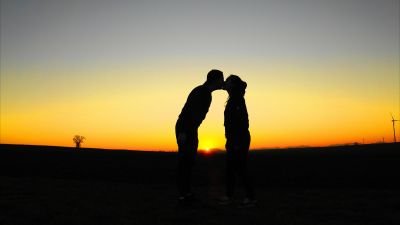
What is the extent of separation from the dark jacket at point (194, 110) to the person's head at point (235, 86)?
1.24ft

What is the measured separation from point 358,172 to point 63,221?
12.9 metres

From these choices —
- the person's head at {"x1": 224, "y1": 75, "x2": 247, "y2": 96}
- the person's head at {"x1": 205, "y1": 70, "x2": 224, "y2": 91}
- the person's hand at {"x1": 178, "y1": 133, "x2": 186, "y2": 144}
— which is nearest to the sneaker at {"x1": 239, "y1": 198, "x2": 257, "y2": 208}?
the person's hand at {"x1": 178, "y1": 133, "x2": 186, "y2": 144}

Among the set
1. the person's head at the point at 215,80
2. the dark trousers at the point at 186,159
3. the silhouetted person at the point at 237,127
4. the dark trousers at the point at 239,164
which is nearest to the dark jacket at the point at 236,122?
the silhouetted person at the point at 237,127

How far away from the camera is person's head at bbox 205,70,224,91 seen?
739 centimetres

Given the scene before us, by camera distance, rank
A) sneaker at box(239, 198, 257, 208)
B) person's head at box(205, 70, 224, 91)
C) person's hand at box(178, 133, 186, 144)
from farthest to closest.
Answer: person's head at box(205, 70, 224, 91) < person's hand at box(178, 133, 186, 144) < sneaker at box(239, 198, 257, 208)

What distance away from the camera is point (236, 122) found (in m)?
7.45

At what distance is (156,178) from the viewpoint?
14438mm

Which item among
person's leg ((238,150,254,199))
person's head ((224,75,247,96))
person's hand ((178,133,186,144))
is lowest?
person's leg ((238,150,254,199))

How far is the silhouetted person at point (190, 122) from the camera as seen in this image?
7297mm

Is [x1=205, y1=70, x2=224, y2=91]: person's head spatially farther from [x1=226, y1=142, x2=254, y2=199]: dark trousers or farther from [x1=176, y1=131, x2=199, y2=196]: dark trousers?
[x1=226, y1=142, x2=254, y2=199]: dark trousers

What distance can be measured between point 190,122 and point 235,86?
102 cm

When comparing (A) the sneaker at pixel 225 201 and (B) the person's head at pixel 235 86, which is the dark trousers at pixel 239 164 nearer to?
(A) the sneaker at pixel 225 201

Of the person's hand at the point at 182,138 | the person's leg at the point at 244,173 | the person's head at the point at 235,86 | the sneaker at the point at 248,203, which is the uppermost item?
the person's head at the point at 235,86

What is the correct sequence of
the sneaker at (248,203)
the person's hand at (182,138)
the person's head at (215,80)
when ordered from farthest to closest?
1. the person's head at (215,80)
2. the person's hand at (182,138)
3. the sneaker at (248,203)
